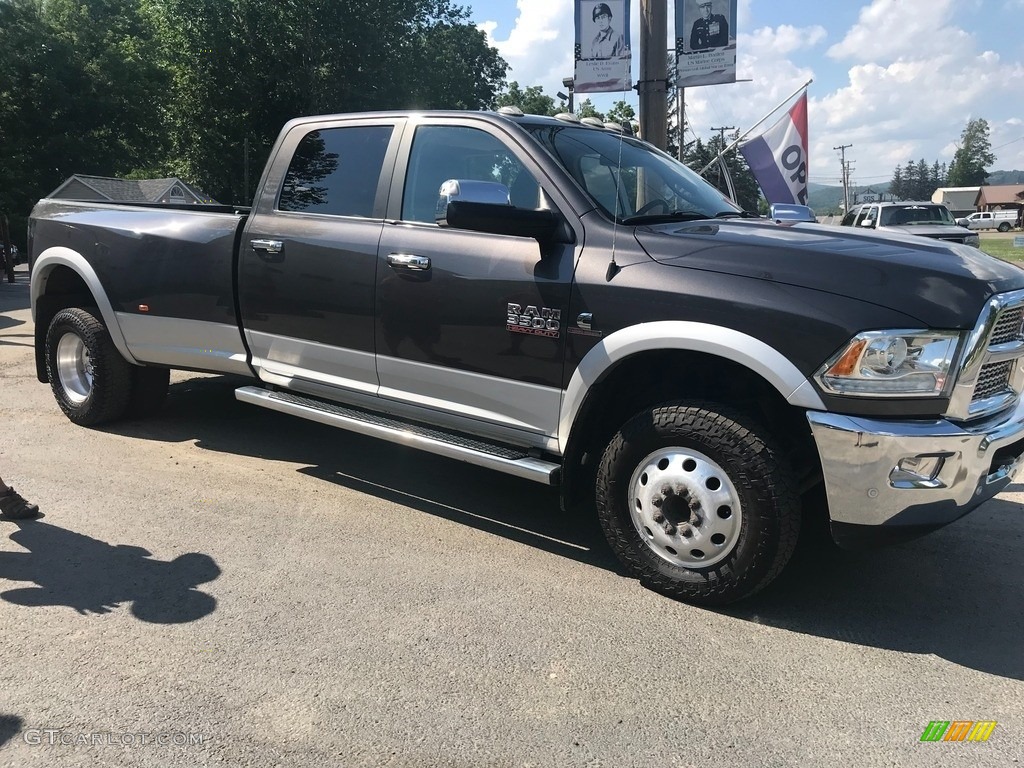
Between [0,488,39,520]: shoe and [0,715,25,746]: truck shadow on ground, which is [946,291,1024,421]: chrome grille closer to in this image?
[0,715,25,746]: truck shadow on ground

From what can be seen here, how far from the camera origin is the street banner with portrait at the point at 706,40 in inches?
300

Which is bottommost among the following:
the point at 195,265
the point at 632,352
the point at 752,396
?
the point at 752,396

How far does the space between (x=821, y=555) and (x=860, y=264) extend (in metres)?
1.60

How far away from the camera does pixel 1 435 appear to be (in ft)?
18.1

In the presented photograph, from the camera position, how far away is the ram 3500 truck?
2.81 meters

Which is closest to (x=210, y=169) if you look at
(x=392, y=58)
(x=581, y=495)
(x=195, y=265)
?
(x=392, y=58)

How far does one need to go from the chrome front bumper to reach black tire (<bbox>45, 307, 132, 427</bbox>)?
4.71m

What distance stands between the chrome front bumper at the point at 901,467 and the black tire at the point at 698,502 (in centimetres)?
22

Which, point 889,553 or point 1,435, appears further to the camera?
point 1,435

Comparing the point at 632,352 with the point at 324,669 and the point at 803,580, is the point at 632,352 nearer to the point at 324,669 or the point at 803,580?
the point at 803,580

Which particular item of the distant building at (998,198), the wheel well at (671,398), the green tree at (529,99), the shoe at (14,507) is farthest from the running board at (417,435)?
the distant building at (998,198)

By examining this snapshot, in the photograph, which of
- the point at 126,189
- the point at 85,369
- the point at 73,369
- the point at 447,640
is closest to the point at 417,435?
the point at 447,640

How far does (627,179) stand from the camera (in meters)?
3.93

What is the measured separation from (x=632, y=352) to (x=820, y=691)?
55.6 inches
